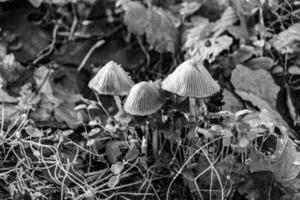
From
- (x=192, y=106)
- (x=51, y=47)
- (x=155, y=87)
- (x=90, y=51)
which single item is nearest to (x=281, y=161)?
(x=192, y=106)

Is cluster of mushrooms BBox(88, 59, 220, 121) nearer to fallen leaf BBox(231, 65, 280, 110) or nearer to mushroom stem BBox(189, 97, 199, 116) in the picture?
mushroom stem BBox(189, 97, 199, 116)

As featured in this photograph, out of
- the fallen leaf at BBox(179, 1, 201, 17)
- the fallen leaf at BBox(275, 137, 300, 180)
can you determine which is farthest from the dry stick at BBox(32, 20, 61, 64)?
the fallen leaf at BBox(275, 137, 300, 180)

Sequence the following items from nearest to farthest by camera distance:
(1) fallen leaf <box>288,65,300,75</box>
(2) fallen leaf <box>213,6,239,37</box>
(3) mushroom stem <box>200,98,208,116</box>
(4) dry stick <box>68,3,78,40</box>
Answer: (3) mushroom stem <box>200,98,208,116</box>
(1) fallen leaf <box>288,65,300,75</box>
(2) fallen leaf <box>213,6,239,37</box>
(4) dry stick <box>68,3,78,40</box>

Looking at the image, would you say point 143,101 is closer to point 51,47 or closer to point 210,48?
point 210,48

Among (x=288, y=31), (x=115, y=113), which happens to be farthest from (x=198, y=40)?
(x=115, y=113)

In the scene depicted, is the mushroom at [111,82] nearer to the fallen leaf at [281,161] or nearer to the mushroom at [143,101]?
the mushroom at [143,101]

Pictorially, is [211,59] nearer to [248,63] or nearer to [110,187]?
[248,63]

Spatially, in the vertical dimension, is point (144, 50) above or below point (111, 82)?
below
